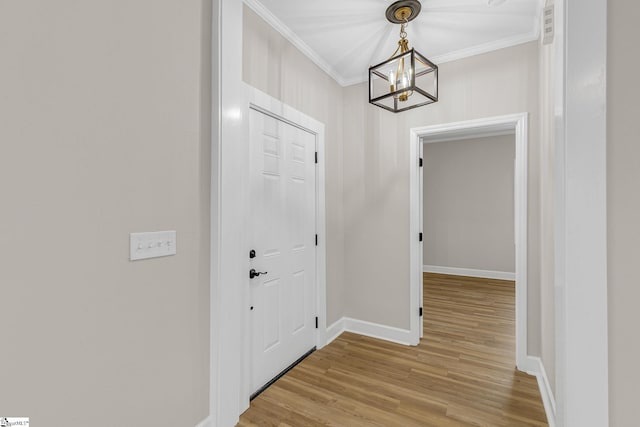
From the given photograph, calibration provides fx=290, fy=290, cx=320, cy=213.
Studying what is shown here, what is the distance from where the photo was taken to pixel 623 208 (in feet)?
3.25

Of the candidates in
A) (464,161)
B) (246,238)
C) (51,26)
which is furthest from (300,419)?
(464,161)

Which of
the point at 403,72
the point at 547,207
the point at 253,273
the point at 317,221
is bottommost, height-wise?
the point at 253,273

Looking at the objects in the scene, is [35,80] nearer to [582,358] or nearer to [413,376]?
[582,358]

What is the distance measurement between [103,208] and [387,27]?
93.1 inches

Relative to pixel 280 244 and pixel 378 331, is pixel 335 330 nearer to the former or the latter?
pixel 378 331

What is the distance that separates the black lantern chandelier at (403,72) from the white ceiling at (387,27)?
10cm

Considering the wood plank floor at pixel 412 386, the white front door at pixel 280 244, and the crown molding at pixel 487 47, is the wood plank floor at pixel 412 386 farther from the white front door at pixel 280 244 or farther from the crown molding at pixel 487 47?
the crown molding at pixel 487 47

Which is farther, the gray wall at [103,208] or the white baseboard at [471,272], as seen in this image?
the white baseboard at [471,272]

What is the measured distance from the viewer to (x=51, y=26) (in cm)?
107

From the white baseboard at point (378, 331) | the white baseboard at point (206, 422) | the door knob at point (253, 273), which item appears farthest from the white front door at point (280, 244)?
the white baseboard at point (378, 331)

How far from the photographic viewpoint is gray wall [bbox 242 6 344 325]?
2.10 metres

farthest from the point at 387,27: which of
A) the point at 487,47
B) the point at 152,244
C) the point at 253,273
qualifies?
the point at 152,244

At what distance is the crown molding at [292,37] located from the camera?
2.10 meters

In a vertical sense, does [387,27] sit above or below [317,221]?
above
